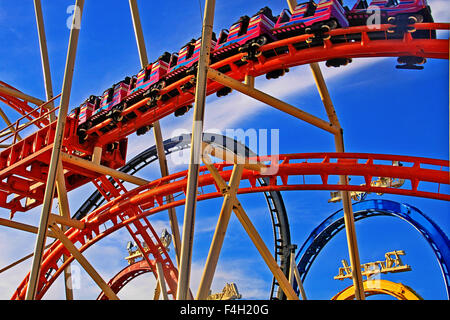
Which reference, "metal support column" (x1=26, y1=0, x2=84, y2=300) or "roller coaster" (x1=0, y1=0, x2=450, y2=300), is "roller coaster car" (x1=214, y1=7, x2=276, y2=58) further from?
"metal support column" (x1=26, y1=0, x2=84, y2=300)

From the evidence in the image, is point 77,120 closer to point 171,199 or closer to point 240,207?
point 171,199

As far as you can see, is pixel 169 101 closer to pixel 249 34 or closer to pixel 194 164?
pixel 249 34

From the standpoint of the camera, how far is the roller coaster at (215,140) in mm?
6426

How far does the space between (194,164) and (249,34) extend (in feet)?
10.9

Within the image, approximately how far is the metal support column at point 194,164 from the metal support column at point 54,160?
7.87 ft

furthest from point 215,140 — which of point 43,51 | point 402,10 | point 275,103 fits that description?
point 43,51

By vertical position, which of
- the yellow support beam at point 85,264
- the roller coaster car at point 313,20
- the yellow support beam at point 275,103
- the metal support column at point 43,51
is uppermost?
the metal support column at point 43,51

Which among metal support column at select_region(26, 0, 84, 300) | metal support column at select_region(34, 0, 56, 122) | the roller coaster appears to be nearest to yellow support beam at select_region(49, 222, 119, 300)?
the roller coaster

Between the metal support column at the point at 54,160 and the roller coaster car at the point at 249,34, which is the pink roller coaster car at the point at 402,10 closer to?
the roller coaster car at the point at 249,34

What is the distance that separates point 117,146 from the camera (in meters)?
10.6

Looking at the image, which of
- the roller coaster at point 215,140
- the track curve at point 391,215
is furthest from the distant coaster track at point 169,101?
the track curve at point 391,215

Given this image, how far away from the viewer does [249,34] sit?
26.3ft

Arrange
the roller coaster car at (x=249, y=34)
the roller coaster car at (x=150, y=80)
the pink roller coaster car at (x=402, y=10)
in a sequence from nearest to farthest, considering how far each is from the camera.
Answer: the pink roller coaster car at (x=402, y=10) < the roller coaster car at (x=249, y=34) < the roller coaster car at (x=150, y=80)

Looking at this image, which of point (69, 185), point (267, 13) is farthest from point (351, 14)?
point (69, 185)
